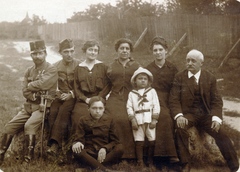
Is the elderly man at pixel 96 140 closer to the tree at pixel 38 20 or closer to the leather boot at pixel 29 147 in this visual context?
the leather boot at pixel 29 147

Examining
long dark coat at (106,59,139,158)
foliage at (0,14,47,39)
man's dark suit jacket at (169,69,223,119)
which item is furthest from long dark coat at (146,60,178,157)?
foliage at (0,14,47,39)

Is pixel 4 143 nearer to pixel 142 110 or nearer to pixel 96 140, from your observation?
pixel 96 140

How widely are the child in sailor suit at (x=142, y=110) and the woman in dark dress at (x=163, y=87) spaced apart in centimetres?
7

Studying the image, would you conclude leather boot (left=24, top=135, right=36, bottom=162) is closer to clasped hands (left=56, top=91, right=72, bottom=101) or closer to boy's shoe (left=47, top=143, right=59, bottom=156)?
boy's shoe (left=47, top=143, right=59, bottom=156)

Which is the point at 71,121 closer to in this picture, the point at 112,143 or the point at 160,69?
the point at 112,143

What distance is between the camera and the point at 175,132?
266cm

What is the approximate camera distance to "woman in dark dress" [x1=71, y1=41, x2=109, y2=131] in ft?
9.29

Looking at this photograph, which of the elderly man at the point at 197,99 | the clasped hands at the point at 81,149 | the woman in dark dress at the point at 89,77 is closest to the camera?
the clasped hands at the point at 81,149

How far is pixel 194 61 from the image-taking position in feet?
9.04

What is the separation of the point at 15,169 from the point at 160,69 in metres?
1.82

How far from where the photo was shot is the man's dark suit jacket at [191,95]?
107 inches

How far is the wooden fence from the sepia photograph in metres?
0.01

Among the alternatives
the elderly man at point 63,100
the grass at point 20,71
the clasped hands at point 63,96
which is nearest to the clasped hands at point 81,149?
the elderly man at point 63,100

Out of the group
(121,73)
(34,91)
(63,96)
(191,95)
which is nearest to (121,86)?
(121,73)
